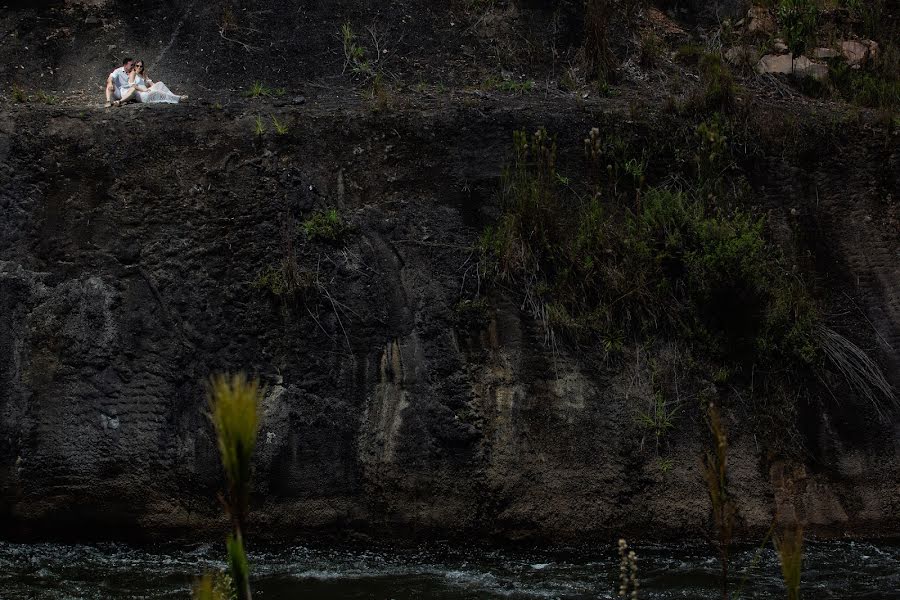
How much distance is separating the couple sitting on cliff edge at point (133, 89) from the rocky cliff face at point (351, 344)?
49 cm

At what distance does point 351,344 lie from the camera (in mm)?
7102

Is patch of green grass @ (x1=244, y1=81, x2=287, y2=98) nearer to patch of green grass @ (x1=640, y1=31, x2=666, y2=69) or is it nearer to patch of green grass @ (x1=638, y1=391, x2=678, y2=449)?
patch of green grass @ (x1=640, y1=31, x2=666, y2=69)

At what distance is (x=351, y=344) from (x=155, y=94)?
3358 millimetres

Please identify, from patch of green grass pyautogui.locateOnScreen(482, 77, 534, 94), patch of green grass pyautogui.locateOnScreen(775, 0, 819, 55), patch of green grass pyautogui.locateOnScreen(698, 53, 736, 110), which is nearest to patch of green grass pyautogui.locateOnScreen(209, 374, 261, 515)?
patch of green grass pyautogui.locateOnScreen(698, 53, 736, 110)

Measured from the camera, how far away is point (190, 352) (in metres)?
7.07

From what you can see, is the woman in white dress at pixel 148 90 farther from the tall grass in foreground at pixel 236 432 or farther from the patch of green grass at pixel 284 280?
the tall grass in foreground at pixel 236 432

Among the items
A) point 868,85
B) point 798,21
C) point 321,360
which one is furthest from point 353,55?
point 868,85

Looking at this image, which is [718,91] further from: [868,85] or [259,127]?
[259,127]

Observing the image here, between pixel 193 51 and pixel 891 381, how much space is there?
24.5 ft

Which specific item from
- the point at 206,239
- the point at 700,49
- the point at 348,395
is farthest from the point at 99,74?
the point at 700,49

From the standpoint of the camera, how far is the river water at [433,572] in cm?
563

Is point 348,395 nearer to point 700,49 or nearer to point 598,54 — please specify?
point 598,54

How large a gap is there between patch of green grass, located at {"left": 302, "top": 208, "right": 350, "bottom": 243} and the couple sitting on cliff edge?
2.08 m


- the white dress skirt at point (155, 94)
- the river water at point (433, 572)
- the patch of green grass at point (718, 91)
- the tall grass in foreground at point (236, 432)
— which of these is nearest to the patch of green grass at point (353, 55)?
the white dress skirt at point (155, 94)
